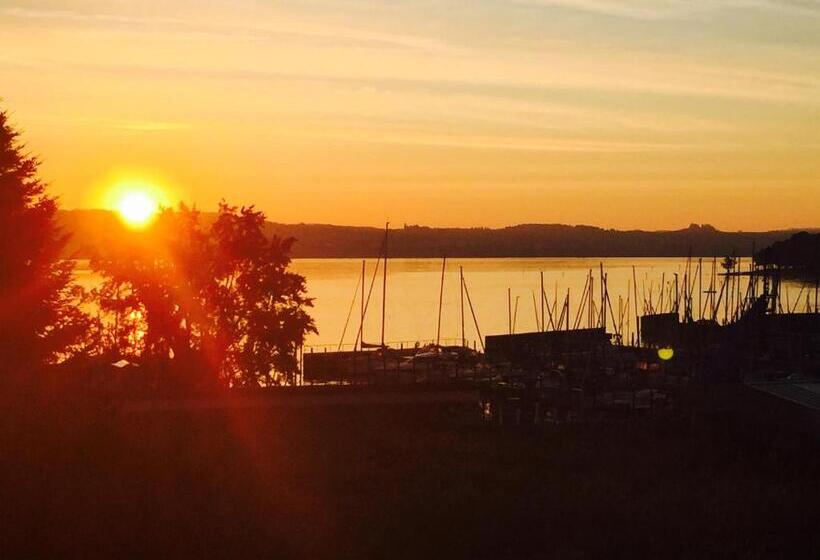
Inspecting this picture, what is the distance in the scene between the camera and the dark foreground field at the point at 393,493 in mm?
9992

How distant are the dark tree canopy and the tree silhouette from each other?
14.0m

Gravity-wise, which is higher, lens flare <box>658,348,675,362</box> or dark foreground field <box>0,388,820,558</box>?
dark foreground field <box>0,388,820,558</box>

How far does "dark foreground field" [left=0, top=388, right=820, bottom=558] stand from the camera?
9.99 m

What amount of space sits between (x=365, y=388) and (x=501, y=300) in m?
125

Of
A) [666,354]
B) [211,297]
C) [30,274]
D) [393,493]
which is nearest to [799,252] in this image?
[666,354]

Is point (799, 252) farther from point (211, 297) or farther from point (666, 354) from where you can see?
point (211, 297)

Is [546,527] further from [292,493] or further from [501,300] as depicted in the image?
[501,300]

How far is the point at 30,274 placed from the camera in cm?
2822

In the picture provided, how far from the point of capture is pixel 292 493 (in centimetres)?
1205

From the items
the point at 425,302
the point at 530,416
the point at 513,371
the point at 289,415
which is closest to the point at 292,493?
the point at 289,415

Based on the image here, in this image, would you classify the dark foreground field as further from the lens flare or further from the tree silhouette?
the lens flare

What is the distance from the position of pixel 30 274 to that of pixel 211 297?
16917 millimetres

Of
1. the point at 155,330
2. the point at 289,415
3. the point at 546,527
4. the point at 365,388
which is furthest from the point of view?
the point at 155,330

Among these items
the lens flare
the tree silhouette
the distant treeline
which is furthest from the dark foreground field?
the distant treeline
